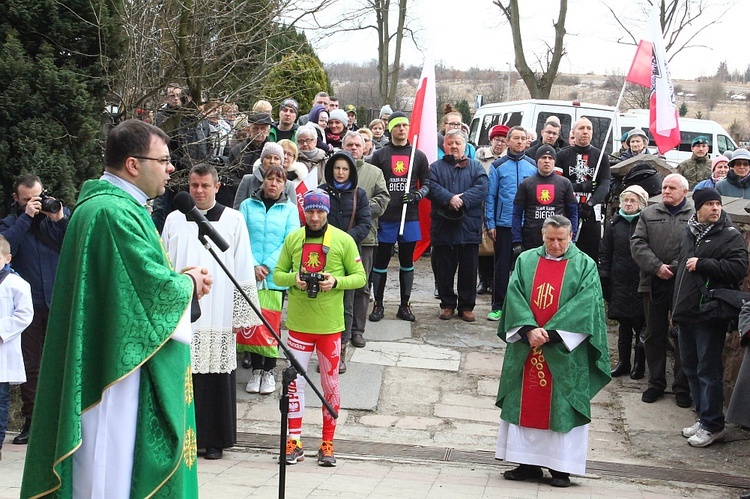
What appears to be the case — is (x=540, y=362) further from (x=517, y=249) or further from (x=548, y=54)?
(x=548, y=54)

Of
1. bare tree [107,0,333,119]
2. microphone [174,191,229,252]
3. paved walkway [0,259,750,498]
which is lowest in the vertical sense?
paved walkway [0,259,750,498]

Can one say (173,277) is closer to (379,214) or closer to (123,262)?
(123,262)

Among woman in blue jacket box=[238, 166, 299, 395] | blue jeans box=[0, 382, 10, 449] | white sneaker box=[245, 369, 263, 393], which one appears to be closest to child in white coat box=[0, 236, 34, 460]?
blue jeans box=[0, 382, 10, 449]

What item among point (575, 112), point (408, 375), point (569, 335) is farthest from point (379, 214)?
point (575, 112)

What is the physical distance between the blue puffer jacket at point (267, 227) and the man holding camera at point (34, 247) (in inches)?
61.5

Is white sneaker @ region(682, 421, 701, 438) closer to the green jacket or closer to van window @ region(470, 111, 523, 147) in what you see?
the green jacket

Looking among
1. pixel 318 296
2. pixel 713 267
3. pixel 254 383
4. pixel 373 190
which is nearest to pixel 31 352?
pixel 254 383

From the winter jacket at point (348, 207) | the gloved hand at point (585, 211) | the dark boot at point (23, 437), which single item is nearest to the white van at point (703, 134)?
the gloved hand at point (585, 211)

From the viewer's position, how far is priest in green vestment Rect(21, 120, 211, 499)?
3650 mm

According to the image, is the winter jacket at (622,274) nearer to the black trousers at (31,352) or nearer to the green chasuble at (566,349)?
the green chasuble at (566,349)

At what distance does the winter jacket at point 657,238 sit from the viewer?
8102 mm

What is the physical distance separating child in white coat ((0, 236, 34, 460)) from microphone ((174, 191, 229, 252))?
305 centimetres

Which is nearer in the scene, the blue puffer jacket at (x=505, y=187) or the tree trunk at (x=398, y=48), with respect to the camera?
the blue puffer jacket at (x=505, y=187)

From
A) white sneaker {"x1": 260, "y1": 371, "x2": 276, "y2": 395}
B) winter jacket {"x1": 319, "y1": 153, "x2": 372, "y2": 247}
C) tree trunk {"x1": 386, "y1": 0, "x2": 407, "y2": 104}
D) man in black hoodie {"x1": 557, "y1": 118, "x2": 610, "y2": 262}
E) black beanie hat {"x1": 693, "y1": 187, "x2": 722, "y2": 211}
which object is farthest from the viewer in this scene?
tree trunk {"x1": 386, "y1": 0, "x2": 407, "y2": 104}
